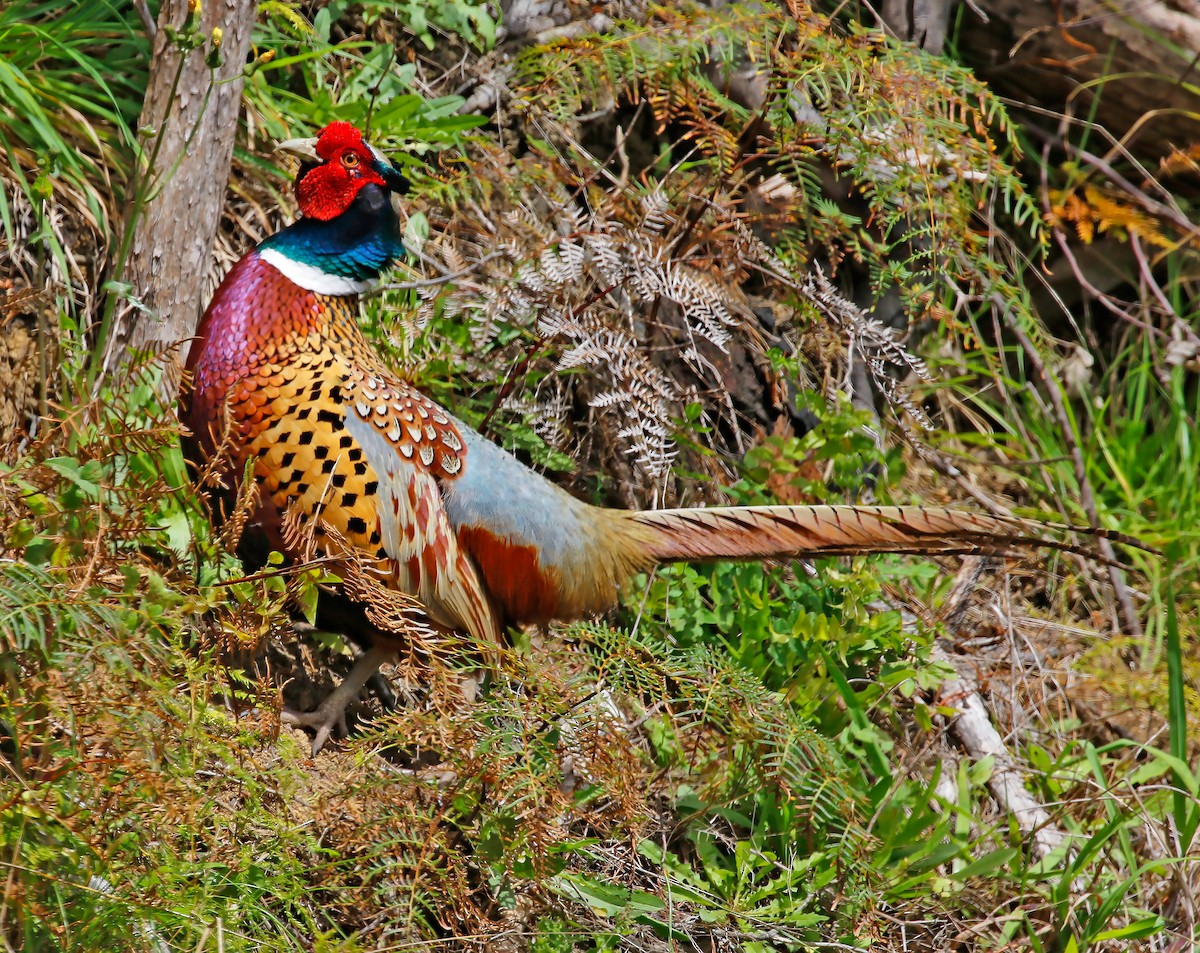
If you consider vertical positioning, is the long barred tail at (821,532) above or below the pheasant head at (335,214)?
below

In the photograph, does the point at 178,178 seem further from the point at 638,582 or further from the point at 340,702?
the point at 638,582

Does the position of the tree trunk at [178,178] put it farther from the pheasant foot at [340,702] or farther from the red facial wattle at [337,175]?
the pheasant foot at [340,702]

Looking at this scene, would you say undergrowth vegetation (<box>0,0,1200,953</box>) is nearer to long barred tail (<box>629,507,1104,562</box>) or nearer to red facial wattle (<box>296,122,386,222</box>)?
long barred tail (<box>629,507,1104,562</box>)

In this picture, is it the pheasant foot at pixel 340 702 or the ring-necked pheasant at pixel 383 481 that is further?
the pheasant foot at pixel 340 702

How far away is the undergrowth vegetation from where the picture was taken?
2143 mm

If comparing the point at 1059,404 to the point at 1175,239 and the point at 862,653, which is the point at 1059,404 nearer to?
the point at 1175,239

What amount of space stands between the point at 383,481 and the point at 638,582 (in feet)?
2.49

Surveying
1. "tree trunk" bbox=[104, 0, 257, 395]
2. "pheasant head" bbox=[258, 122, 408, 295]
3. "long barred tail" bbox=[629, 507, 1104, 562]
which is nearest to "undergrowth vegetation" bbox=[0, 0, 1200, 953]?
"tree trunk" bbox=[104, 0, 257, 395]

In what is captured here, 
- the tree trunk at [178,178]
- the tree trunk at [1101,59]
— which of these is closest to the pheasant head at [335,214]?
the tree trunk at [178,178]

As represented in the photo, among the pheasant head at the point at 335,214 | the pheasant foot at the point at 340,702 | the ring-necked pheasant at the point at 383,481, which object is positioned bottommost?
the pheasant foot at the point at 340,702

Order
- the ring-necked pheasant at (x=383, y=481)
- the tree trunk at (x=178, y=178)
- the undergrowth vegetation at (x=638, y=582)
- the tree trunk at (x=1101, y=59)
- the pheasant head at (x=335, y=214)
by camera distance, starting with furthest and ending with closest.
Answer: the tree trunk at (x=1101, y=59), the tree trunk at (x=178, y=178), the pheasant head at (x=335, y=214), the ring-necked pheasant at (x=383, y=481), the undergrowth vegetation at (x=638, y=582)

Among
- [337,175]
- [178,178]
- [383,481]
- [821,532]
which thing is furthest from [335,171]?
[821,532]

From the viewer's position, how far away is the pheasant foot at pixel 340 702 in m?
2.91

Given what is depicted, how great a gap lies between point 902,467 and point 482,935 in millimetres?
1694
